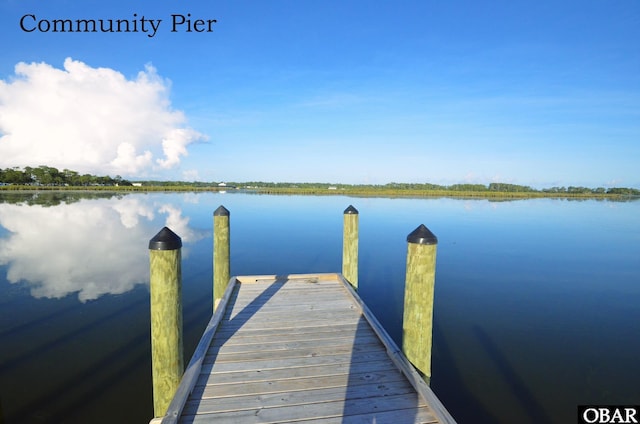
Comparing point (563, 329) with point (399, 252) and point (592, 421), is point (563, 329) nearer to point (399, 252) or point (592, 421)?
point (592, 421)

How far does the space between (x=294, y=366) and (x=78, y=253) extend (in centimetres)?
1346

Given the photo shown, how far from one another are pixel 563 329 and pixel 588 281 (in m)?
5.47

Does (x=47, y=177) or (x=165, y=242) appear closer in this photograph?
(x=165, y=242)

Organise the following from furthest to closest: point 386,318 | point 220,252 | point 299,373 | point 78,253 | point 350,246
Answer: point 78,253, point 386,318, point 350,246, point 220,252, point 299,373

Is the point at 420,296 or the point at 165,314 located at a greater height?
the point at 420,296

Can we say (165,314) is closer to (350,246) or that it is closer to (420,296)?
(420,296)

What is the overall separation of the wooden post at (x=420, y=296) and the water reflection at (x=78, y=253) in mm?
8264

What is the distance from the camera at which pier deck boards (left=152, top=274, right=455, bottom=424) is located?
264cm

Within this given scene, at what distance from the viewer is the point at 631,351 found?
6137mm

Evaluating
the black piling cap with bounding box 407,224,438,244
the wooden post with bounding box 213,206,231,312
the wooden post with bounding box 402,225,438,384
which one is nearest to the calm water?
the wooden post with bounding box 213,206,231,312

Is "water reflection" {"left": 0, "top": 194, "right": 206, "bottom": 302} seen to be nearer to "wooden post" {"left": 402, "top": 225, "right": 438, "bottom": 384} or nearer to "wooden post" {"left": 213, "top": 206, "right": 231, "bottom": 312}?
"wooden post" {"left": 213, "top": 206, "right": 231, "bottom": 312}

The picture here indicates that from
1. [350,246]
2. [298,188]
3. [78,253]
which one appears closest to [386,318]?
[350,246]

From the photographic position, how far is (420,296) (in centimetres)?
349

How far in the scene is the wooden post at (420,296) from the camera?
3422 millimetres
